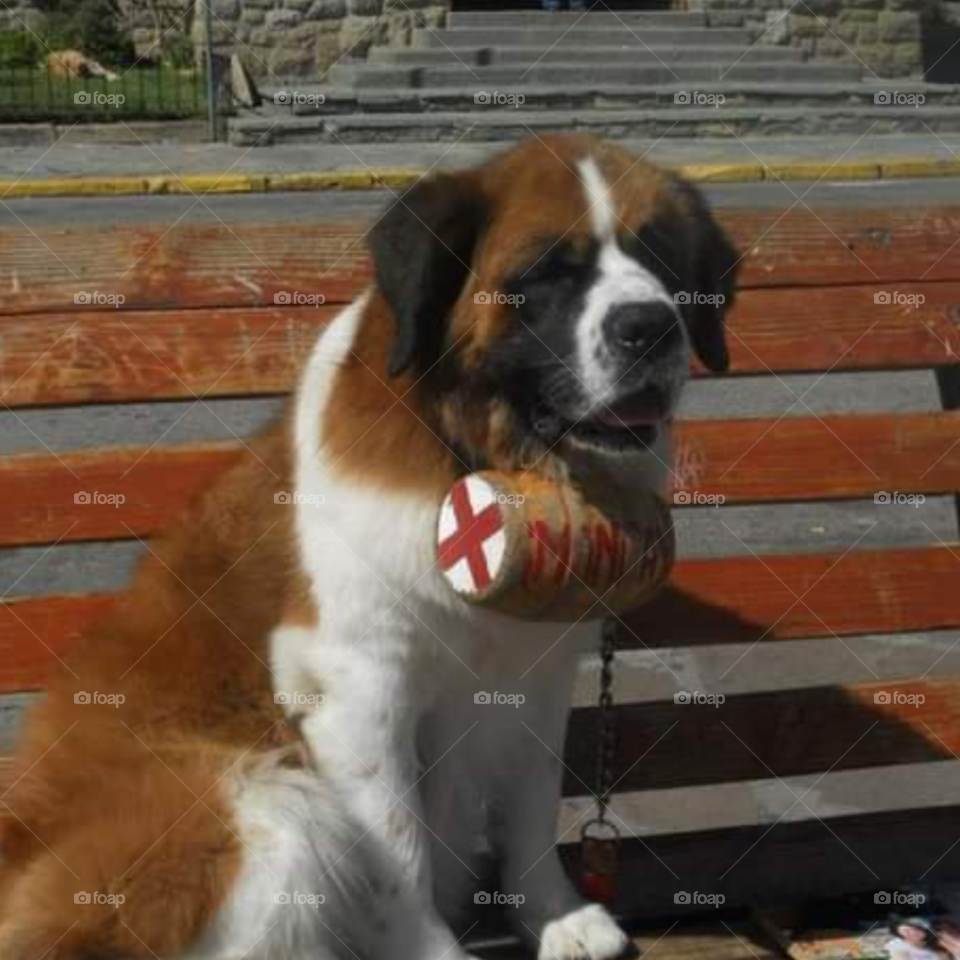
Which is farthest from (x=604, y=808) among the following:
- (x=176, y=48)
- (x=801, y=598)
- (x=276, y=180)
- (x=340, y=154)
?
(x=176, y=48)

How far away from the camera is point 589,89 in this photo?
58.7 feet

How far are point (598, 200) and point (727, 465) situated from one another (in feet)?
3.31

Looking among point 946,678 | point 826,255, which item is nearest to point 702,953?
point 946,678

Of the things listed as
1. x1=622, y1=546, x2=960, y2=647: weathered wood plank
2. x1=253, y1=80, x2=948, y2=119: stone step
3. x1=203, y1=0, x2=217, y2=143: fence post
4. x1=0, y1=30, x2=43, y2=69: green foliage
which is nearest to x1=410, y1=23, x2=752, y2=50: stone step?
x1=253, y1=80, x2=948, y2=119: stone step

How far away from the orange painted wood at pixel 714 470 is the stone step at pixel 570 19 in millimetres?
15613

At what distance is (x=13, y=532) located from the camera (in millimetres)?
3668

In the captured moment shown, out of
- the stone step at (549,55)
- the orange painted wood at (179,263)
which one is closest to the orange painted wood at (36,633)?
the orange painted wood at (179,263)

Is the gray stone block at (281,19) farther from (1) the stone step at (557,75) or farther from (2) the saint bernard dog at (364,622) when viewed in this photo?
(2) the saint bernard dog at (364,622)

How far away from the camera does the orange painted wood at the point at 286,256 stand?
373 centimetres

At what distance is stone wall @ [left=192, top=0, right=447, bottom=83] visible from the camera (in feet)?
63.9

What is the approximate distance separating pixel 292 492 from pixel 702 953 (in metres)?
1.28

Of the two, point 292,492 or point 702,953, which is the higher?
point 292,492

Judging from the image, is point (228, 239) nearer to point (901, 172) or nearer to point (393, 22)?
point (901, 172)

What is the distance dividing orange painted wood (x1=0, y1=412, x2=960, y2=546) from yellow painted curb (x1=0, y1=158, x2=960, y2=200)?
1035 cm
